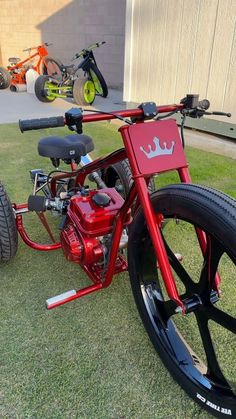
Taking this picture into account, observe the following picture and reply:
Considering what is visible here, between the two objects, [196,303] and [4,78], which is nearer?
[196,303]

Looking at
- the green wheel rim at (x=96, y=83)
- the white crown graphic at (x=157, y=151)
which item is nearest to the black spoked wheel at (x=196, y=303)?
the white crown graphic at (x=157, y=151)

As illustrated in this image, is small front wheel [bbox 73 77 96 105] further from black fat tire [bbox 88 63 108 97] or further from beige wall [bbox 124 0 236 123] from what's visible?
beige wall [bbox 124 0 236 123]

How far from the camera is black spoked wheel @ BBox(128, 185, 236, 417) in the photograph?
3.91 ft

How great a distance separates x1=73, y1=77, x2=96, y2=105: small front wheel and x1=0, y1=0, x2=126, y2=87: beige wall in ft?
7.21

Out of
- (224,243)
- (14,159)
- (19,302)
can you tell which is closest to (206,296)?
(224,243)

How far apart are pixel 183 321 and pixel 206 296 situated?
0.55m

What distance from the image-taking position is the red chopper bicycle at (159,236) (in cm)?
129

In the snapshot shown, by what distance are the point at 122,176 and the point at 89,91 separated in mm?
5533

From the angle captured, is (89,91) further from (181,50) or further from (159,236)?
(159,236)

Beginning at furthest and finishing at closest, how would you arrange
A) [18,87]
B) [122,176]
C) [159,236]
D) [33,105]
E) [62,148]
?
1. [18,87]
2. [33,105]
3. [122,176]
4. [62,148]
5. [159,236]

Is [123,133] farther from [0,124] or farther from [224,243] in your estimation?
[0,124]

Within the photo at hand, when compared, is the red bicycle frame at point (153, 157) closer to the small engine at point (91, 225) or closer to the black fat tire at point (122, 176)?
the small engine at point (91, 225)

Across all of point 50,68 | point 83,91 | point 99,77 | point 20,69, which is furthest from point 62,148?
point 50,68

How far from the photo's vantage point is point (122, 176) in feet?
8.13
